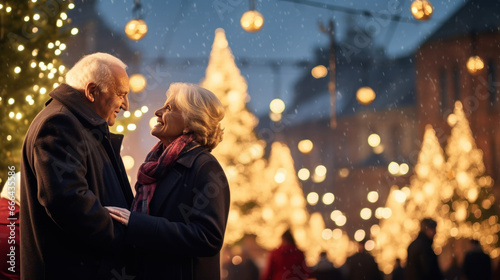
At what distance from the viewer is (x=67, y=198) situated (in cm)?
326

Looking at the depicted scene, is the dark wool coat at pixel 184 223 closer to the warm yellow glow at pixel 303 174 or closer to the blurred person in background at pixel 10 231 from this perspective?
the blurred person in background at pixel 10 231

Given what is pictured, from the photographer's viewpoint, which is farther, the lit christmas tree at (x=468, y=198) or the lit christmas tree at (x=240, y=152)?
the lit christmas tree at (x=468, y=198)

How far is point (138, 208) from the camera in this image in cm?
371

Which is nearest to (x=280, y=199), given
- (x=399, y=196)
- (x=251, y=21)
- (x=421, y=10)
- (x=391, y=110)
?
(x=399, y=196)

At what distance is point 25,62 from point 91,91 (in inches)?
179

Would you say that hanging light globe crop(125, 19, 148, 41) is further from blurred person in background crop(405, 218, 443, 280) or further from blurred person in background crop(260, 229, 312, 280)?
blurred person in background crop(405, 218, 443, 280)

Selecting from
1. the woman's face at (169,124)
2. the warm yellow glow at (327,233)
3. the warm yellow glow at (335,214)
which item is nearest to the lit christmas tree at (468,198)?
the warm yellow glow at (327,233)

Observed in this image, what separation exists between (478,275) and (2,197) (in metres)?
10.4

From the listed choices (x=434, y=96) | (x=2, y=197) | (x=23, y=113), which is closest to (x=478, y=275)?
(x=23, y=113)

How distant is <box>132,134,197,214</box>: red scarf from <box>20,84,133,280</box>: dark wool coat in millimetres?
138

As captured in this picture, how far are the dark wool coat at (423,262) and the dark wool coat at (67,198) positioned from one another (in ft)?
26.7

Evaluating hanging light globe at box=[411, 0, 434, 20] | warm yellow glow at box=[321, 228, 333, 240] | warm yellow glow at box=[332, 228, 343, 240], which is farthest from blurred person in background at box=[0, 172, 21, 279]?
warm yellow glow at box=[332, 228, 343, 240]

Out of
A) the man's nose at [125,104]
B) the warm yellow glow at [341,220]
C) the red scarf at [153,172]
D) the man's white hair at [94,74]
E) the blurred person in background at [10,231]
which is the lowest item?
the warm yellow glow at [341,220]

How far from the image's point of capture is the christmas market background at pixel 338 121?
26.7ft
